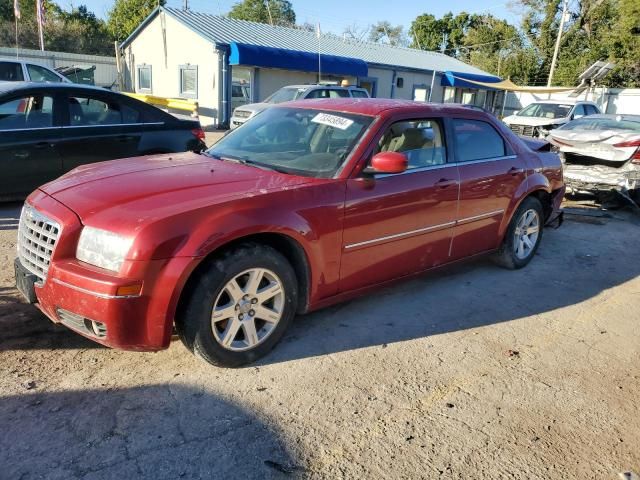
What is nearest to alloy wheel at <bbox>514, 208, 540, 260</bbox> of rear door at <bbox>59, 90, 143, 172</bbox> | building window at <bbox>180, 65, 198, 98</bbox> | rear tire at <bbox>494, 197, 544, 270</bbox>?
rear tire at <bbox>494, 197, 544, 270</bbox>

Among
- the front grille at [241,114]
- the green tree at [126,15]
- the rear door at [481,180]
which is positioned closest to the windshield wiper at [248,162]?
the rear door at [481,180]

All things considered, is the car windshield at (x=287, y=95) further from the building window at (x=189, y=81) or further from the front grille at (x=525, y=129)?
the building window at (x=189, y=81)

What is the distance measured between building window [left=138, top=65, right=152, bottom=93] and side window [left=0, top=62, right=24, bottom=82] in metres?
11.9

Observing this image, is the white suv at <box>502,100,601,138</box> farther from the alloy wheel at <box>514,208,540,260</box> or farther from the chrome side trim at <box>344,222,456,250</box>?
the chrome side trim at <box>344,222,456,250</box>

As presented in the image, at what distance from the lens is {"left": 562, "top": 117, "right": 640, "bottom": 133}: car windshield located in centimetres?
898

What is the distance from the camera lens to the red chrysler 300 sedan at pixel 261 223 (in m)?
2.89

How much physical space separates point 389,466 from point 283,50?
19.5 meters

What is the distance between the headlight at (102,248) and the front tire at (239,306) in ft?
1.47

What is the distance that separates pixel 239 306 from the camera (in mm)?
3260

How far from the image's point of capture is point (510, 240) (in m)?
5.34

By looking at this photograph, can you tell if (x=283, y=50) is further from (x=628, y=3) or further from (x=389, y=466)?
(x=628, y=3)

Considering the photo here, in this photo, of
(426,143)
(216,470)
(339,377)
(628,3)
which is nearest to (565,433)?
(339,377)

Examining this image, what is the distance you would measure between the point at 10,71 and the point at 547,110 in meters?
15.7

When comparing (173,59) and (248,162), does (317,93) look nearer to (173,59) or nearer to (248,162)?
(173,59)
